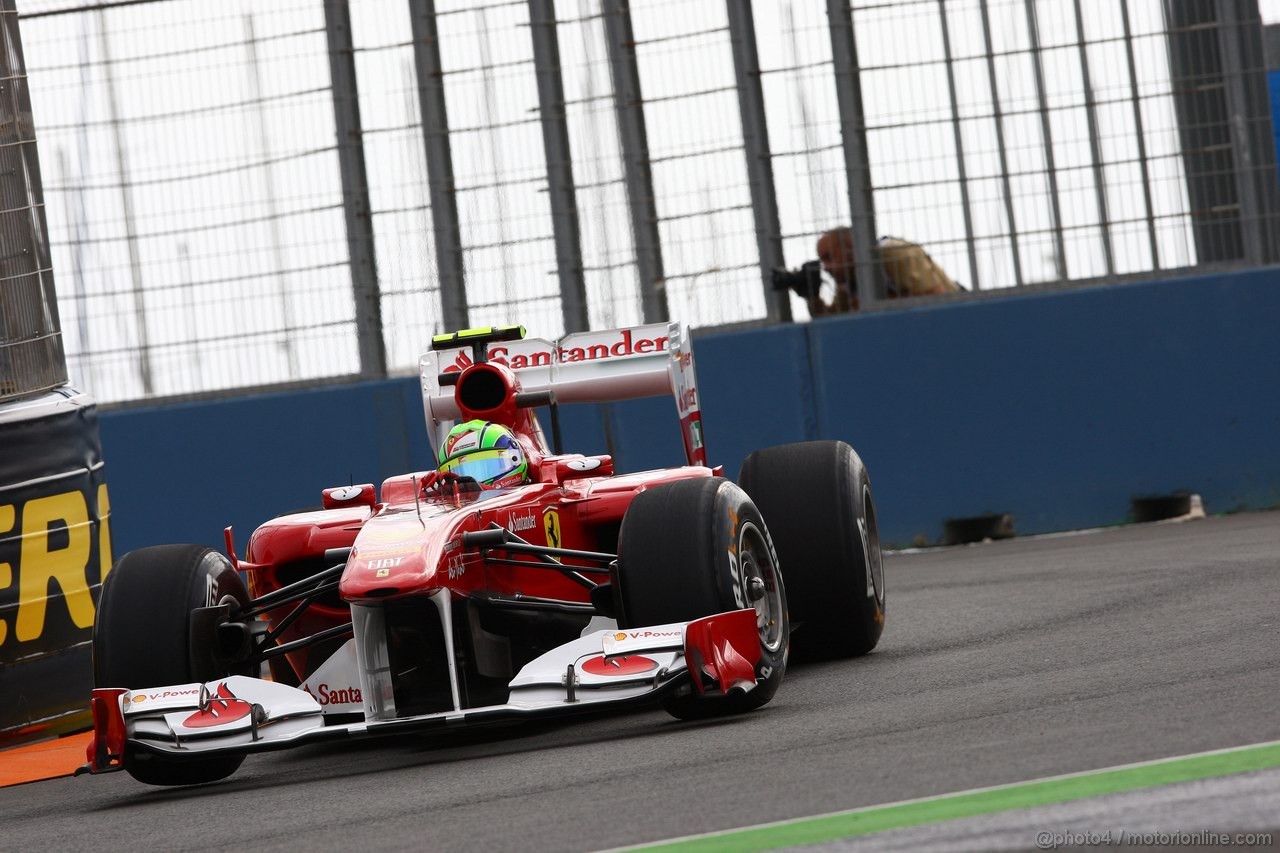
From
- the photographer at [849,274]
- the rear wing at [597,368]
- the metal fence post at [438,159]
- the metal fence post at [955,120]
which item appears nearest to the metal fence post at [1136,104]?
the metal fence post at [955,120]

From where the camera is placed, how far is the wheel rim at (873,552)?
24.4 feet

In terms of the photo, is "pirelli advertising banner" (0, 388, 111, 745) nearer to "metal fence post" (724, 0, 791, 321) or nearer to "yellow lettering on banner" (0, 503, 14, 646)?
"yellow lettering on banner" (0, 503, 14, 646)

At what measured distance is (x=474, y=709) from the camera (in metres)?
5.77

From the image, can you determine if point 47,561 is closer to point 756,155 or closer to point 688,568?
point 688,568

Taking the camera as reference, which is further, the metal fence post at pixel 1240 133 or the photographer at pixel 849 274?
the photographer at pixel 849 274

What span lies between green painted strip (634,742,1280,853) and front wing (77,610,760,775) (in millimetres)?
1536

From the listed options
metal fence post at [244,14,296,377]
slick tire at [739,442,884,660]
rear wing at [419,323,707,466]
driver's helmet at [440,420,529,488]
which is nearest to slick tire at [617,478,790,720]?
driver's helmet at [440,420,529,488]

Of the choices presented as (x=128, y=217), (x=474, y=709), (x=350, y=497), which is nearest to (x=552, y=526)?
(x=350, y=497)

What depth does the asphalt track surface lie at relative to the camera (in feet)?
14.7

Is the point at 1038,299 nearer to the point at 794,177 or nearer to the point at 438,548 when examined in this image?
the point at 794,177

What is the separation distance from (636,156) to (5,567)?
549 centimetres

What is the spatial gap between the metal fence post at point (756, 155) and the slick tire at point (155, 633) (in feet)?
19.8

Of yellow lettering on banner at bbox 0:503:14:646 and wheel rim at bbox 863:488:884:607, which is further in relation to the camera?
yellow lettering on banner at bbox 0:503:14:646

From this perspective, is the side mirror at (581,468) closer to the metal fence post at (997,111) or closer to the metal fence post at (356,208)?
the metal fence post at (997,111)
